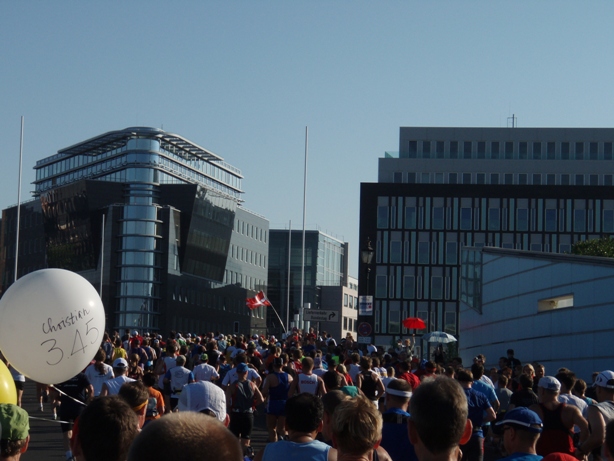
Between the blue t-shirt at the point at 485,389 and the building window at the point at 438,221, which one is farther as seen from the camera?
the building window at the point at 438,221

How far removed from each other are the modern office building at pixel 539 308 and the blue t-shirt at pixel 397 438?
72.6 feet

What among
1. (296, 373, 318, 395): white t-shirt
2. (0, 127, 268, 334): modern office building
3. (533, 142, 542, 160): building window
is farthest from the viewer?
(0, 127, 268, 334): modern office building

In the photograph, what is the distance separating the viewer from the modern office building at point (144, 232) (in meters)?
97.1

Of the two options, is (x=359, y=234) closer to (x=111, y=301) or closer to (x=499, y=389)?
(x=111, y=301)

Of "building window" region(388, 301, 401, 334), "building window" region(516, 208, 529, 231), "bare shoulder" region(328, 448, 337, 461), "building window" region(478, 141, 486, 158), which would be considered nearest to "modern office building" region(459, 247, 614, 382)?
"bare shoulder" region(328, 448, 337, 461)

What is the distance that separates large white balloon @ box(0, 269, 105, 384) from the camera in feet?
32.2

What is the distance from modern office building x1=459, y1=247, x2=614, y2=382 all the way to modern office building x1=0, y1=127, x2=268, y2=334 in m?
52.3

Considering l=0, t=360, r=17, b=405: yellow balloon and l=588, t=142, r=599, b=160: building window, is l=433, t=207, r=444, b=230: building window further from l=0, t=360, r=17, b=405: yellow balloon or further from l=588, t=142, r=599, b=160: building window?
l=0, t=360, r=17, b=405: yellow balloon

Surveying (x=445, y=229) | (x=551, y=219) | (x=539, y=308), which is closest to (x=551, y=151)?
(x=551, y=219)

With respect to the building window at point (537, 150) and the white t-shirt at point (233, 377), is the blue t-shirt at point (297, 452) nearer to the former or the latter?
the white t-shirt at point (233, 377)

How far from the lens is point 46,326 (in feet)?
32.3

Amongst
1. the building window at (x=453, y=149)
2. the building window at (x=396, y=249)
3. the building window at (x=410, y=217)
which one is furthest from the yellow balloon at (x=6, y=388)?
the building window at (x=453, y=149)

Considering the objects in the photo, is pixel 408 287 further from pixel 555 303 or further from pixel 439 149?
pixel 555 303

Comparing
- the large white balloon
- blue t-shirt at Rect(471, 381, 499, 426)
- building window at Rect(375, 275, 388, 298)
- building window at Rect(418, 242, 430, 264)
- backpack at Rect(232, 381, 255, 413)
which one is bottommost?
backpack at Rect(232, 381, 255, 413)
